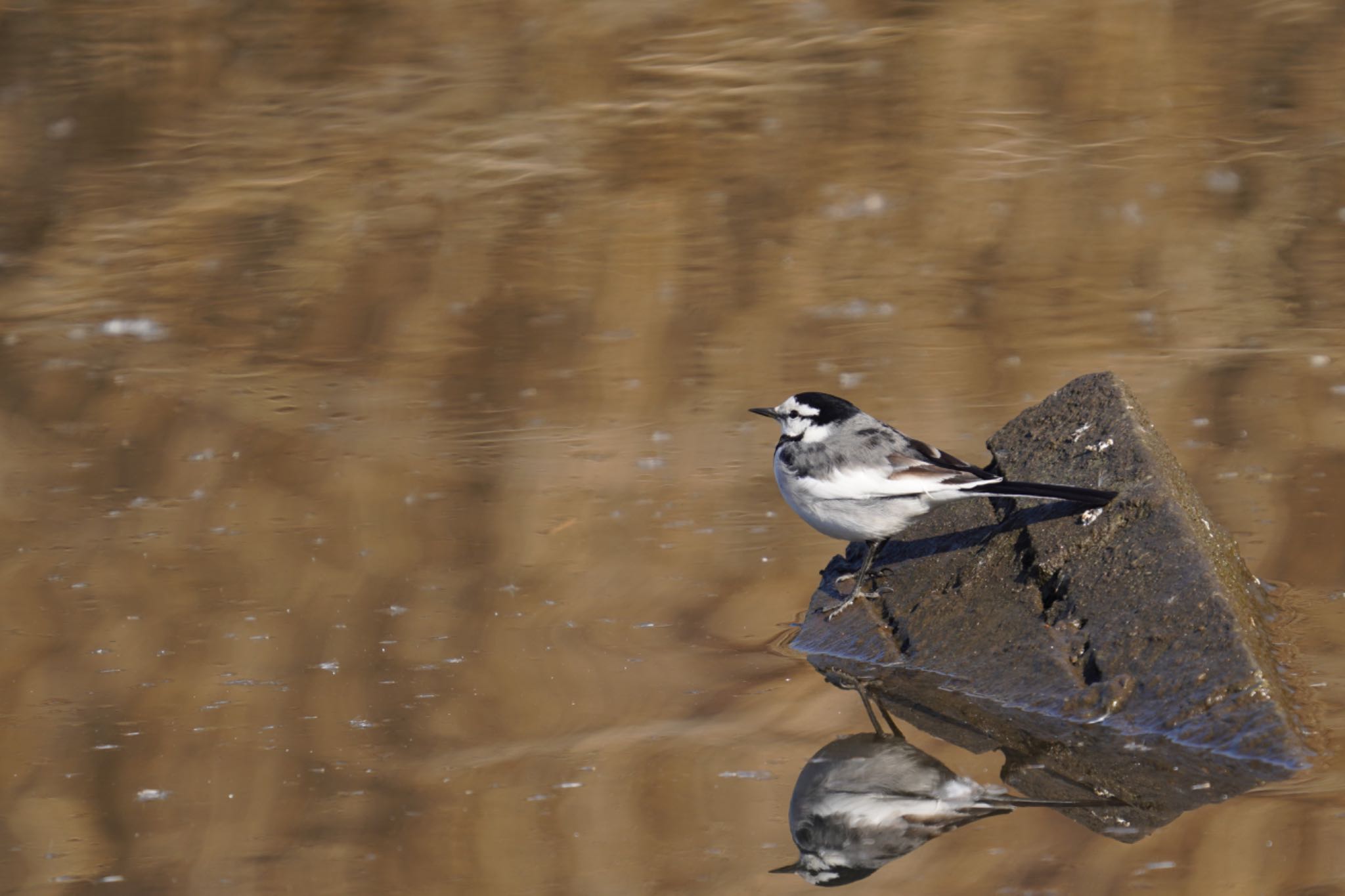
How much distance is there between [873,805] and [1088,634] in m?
0.78

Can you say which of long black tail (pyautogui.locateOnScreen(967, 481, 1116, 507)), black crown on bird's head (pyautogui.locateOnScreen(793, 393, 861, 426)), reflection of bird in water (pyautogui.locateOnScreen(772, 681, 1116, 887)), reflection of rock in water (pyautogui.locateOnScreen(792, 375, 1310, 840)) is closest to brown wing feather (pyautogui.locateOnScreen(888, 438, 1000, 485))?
long black tail (pyautogui.locateOnScreen(967, 481, 1116, 507))

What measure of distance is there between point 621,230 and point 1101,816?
7.56 m

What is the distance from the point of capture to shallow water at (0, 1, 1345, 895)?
13.2 ft

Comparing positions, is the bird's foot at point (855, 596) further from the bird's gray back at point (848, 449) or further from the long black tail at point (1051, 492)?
the long black tail at point (1051, 492)

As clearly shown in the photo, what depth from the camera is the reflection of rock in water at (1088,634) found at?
3.80 meters

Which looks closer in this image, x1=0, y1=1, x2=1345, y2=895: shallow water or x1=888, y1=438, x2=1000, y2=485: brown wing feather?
x1=0, y1=1, x2=1345, y2=895: shallow water

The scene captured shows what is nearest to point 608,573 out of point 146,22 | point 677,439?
point 677,439

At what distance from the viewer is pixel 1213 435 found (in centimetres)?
658

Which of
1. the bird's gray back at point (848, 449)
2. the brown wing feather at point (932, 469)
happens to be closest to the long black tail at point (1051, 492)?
the brown wing feather at point (932, 469)

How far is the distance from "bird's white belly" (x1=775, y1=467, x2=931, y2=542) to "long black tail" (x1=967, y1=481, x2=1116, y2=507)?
255mm

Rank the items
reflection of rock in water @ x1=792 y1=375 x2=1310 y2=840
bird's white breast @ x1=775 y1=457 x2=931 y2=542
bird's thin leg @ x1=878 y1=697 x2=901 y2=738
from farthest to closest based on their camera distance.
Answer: bird's white breast @ x1=775 y1=457 x2=931 y2=542
bird's thin leg @ x1=878 y1=697 x2=901 y2=738
reflection of rock in water @ x1=792 y1=375 x2=1310 y2=840

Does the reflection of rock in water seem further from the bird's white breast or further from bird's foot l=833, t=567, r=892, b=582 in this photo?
the bird's white breast

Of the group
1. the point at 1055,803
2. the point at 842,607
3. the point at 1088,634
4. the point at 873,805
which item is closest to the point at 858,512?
the point at 842,607

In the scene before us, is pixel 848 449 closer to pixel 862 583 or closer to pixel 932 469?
pixel 932 469
